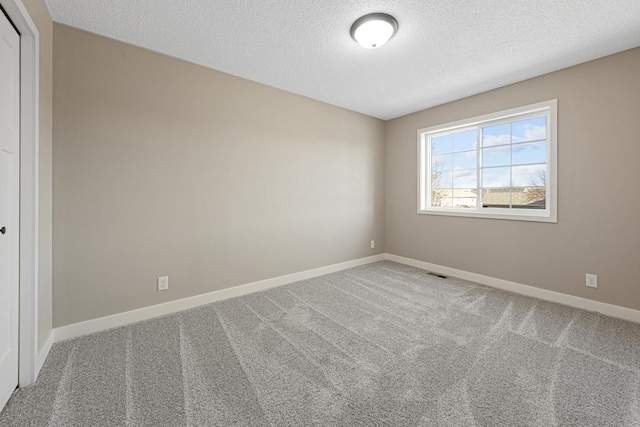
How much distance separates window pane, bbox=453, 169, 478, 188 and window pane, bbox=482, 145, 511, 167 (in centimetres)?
19

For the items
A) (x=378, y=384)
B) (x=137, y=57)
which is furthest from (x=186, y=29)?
(x=378, y=384)

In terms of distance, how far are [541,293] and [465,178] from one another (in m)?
1.69

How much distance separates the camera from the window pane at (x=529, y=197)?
10.2ft

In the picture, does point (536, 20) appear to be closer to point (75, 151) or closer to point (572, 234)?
point (572, 234)

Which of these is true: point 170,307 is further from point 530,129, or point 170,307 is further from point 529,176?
point 530,129

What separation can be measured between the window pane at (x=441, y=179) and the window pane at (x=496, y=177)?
489 mm

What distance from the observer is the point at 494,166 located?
3.50 meters

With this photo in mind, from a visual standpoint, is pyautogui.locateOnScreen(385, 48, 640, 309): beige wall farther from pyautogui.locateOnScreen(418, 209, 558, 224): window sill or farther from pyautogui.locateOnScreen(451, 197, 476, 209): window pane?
pyautogui.locateOnScreen(451, 197, 476, 209): window pane

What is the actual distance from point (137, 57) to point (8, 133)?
1.37m

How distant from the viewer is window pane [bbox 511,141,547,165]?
10.1 feet

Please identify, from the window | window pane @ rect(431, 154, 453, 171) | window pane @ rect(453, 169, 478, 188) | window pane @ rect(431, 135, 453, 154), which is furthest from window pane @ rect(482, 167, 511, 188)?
window pane @ rect(431, 135, 453, 154)

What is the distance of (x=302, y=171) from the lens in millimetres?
3592

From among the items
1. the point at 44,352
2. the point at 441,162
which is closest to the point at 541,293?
the point at 441,162

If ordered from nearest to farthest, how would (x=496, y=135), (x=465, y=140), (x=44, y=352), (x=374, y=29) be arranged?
(x=44, y=352), (x=374, y=29), (x=496, y=135), (x=465, y=140)
